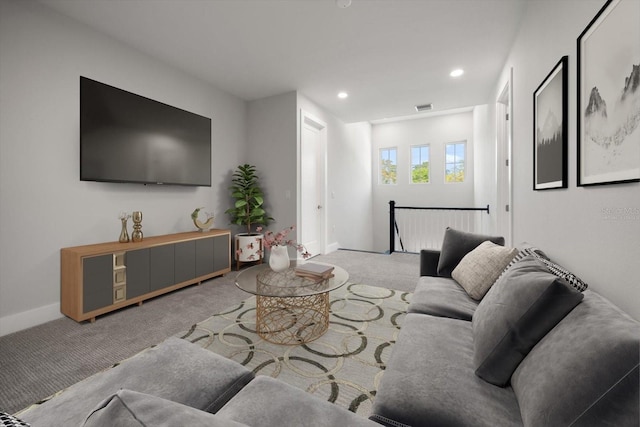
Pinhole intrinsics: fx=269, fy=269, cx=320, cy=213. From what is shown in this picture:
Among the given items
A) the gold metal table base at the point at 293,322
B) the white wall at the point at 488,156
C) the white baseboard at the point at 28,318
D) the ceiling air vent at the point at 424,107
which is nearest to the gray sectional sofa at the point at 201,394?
the gold metal table base at the point at 293,322

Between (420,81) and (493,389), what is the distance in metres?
3.87

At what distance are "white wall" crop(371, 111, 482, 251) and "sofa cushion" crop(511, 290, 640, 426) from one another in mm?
6262

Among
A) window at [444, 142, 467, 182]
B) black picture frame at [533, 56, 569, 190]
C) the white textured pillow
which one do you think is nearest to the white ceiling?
black picture frame at [533, 56, 569, 190]

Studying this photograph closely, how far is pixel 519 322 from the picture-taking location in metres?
0.94

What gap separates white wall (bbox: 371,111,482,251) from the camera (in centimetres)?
645

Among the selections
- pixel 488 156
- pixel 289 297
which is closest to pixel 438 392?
pixel 289 297

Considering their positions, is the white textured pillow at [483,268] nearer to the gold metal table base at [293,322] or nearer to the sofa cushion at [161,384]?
→ the gold metal table base at [293,322]

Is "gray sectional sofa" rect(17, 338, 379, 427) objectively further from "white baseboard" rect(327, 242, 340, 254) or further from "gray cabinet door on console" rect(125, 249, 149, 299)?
"white baseboard" rect(327, 242, 340, 254)

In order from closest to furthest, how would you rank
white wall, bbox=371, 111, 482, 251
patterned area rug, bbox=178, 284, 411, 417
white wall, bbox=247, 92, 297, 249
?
1. patterned area rug, bbox=178, 284, 411, 417
2. white wall, bbox=247, 92, 297, 249
3. white wall, bbox=371, 111, 482, 251

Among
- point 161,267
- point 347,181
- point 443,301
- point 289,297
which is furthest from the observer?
point 347,181

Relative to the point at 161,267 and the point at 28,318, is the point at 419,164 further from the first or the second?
the point at 28,318

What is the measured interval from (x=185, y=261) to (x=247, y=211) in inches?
48.9

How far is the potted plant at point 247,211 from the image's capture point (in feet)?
12.8

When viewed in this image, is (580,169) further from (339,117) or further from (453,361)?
(339,117)
